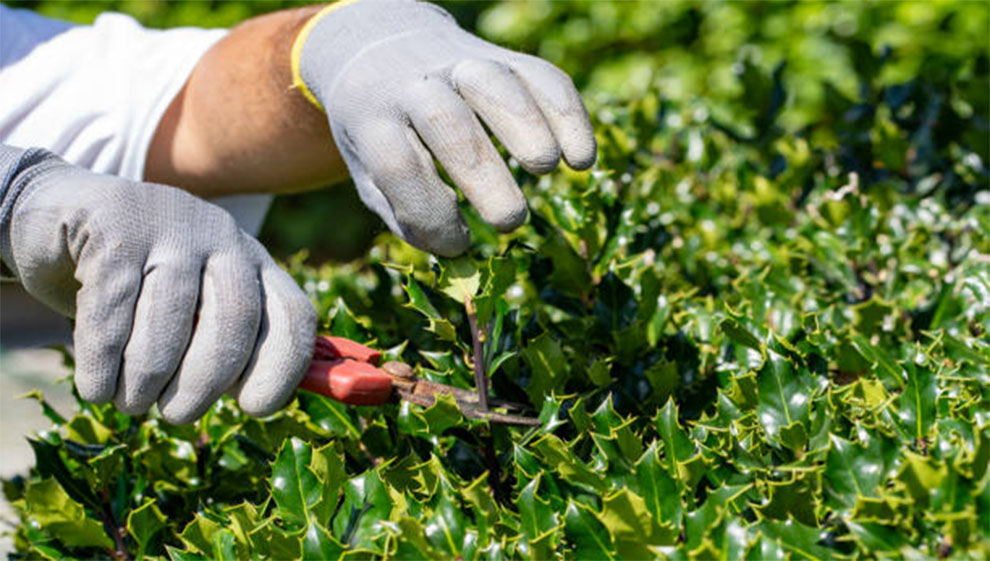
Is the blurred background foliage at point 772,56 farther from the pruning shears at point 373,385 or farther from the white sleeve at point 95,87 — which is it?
the pruning shears at point 373,385

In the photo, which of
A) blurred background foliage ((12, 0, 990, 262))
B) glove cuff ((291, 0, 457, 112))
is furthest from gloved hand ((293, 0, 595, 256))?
blurred background foliage ((12, 0, 990, 262))

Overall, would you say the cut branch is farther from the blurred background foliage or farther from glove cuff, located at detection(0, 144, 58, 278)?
the blurred background foliage

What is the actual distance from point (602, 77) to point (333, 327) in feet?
9.66

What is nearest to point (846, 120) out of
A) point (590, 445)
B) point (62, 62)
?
point (590, 445)

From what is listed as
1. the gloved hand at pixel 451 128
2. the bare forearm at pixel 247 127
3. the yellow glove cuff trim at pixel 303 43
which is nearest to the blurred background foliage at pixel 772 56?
the bare forearm at pixel 247 127

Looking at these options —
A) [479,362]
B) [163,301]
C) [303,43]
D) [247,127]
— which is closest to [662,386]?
[479,362]

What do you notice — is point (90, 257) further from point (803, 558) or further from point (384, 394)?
point (803, 558)

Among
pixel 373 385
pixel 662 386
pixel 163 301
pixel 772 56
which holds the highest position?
pixel 163 301

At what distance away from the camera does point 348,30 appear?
1783 millimetres

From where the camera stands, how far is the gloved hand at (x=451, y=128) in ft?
5.01

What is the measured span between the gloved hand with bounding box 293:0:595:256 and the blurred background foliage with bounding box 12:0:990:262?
113cm

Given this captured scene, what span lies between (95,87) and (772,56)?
101 inches

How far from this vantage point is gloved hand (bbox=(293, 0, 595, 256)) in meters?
1.53

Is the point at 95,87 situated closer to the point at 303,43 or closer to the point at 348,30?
the point at 303,43
